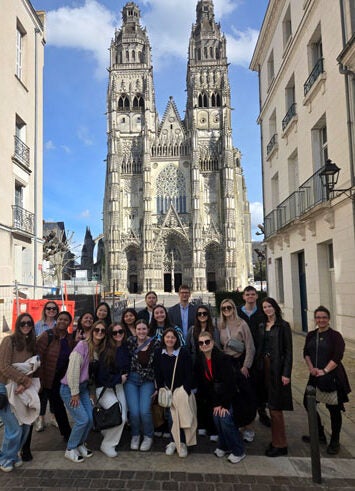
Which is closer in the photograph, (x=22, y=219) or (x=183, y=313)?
(x=183, y=313)

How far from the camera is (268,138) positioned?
15172 mm

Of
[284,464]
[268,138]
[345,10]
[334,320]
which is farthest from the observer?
[268,138]

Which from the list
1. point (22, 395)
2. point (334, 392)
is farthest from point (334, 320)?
point (22, 395)

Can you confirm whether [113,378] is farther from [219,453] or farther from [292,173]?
[292,173]

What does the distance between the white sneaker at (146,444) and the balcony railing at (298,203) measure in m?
6.98

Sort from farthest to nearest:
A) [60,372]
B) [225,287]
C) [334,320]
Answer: [225,287]
[334,320]
[60,372]

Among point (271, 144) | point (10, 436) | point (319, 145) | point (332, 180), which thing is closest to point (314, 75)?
point (319, 145)

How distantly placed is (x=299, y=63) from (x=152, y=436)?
1136 centimetres

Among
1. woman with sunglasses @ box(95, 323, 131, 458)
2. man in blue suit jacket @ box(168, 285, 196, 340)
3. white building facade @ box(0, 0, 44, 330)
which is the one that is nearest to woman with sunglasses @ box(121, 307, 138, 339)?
woman with sunglasses @ box(95, 323, 131, 458)

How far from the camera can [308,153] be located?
1034 cm

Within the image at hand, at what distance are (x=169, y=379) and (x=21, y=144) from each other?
1088 centimetres

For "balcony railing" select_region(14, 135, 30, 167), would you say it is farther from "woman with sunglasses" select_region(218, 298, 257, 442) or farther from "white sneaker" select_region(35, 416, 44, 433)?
"woman with sunglasses" select_region(218, 298, 257, 442)

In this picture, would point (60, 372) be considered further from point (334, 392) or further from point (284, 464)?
point (334, 392)

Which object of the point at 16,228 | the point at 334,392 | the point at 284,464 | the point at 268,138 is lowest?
the point at 284,464
